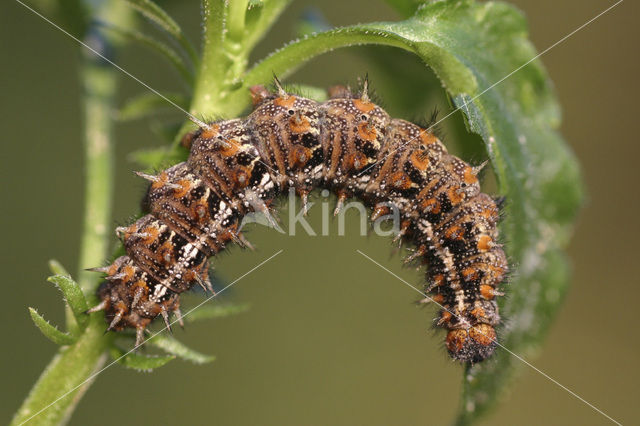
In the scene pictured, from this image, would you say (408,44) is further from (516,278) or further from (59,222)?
(59,222)

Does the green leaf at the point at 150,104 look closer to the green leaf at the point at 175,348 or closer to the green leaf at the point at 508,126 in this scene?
the green leaf at the point at 508,126

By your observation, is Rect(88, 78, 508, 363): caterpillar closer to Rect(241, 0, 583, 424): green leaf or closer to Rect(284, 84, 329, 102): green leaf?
Rect(284, 84, 329, 102): green leaf

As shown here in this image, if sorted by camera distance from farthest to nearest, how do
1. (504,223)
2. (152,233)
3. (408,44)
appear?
(504,223)
(152,233)
(408,44)

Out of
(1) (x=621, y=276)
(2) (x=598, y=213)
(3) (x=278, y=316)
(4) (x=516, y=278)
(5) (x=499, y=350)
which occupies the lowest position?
(5) (x=499, y=350)

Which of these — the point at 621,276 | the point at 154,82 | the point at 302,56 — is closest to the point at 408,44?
the point at 302,56

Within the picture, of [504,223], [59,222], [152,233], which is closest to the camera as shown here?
[152,233]

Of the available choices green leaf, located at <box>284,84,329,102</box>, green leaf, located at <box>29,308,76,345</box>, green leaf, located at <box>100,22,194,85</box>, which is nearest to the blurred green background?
green leaf, located at <box>284,84,329,102</box>
